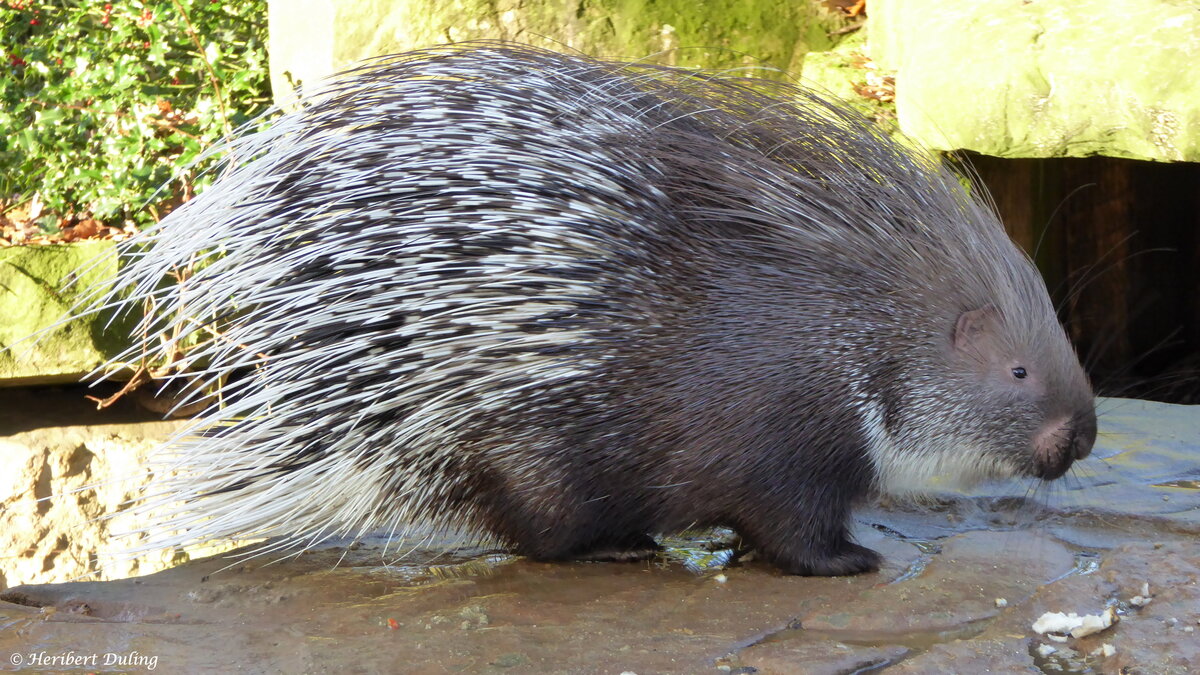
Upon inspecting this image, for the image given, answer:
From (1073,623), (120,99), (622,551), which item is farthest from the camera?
(120,99)

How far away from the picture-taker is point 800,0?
486 centimetres

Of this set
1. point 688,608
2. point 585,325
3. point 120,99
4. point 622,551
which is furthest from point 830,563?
point 120,99

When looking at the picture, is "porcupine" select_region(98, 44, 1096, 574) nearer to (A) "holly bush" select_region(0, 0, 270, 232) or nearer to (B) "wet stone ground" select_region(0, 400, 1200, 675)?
(B) "wet stone ground" select_region(0, 400, 1200, 675)

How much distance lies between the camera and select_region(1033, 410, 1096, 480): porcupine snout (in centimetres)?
278

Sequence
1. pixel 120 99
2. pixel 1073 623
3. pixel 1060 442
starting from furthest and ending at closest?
pixel 120 99 < pixel 1060 442 < pixel 1073 623

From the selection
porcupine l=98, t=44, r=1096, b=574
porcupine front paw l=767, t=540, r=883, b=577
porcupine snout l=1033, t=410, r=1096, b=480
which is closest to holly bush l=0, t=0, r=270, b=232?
porcupine l=98, t=44, r=1096, b=574

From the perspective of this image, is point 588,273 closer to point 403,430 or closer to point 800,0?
point 403,430

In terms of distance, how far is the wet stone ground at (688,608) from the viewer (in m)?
2.26

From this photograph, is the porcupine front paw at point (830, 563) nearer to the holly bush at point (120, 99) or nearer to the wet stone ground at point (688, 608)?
the wet stone ground at point (688, 608)

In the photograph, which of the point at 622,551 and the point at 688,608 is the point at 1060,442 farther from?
the point at 622,551

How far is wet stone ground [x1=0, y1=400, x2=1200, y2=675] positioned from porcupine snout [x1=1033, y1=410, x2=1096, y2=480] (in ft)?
0.77

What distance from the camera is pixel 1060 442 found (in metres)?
2.78

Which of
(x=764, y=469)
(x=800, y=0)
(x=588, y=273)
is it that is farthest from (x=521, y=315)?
(x=800, y=0)

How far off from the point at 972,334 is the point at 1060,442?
33 centimetres
